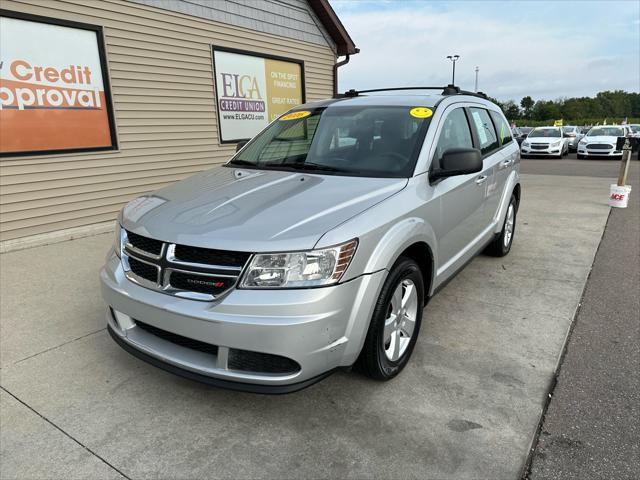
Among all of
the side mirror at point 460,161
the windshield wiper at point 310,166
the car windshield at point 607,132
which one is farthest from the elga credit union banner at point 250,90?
the car windshield at point 607,132

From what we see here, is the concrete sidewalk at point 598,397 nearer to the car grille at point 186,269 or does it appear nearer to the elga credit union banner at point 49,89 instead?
the car grille at point 186,269

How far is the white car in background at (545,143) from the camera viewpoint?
21.2 m

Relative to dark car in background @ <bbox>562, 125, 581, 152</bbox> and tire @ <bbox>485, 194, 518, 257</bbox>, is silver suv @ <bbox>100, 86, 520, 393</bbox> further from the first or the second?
dark car in background @ <bbox>562, 125, 581, 152</bbox>

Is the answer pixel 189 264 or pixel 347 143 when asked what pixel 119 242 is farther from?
pixel 347 143

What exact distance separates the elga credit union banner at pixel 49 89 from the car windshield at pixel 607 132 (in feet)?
70.3

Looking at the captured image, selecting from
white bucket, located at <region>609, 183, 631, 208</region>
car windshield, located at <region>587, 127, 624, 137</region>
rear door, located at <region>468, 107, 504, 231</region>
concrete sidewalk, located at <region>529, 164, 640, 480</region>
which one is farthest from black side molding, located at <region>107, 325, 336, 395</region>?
car windshield, located at <region>587, 127, 624, 137</region>

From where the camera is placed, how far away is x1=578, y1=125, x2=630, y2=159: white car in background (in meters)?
20.1

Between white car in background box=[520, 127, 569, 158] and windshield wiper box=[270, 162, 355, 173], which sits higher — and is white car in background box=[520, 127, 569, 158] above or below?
below

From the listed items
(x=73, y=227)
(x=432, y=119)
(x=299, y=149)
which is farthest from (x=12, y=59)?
(x=432, y=119)

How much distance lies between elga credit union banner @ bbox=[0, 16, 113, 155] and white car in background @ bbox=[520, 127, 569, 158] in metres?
19.8

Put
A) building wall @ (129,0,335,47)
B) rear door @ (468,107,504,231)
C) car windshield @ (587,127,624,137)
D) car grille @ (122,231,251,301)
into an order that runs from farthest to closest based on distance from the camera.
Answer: car windshield @ (587,127,624,137)
building wall @ (129,0,335,47)
rear door @ (468,107,504,231)
car grille @ (122,231,251,301)

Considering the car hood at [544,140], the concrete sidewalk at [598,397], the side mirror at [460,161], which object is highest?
the side mirror at [460,161]

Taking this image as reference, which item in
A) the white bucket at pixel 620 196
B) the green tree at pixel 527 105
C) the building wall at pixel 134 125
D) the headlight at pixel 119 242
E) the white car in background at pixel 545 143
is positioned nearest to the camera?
the headlight at pixel 119 242

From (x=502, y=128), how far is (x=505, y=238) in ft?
3.99
